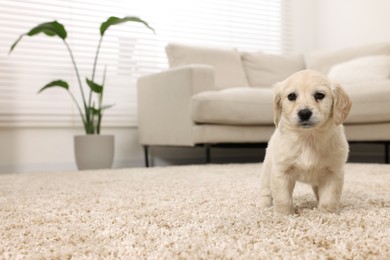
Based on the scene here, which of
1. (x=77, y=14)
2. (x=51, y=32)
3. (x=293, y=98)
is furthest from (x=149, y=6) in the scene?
(x=293, y=98)

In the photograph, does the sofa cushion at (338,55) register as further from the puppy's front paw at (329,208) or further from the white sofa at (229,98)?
the puppy's front paw at (329,208)

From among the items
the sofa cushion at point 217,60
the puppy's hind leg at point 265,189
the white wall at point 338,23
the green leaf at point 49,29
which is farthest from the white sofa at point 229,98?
the puppy's hind leg at point 265,189

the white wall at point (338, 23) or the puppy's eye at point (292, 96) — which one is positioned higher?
the white wall at point (338, 23)

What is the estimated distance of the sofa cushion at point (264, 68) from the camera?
372 centimetres

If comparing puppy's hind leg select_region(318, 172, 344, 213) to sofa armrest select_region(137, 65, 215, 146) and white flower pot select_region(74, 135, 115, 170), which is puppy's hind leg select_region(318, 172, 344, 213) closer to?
sofa armrest select_region(137, 65, 215, 146)

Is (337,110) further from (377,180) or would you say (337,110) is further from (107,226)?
(377,180)

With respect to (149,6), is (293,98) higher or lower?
lower

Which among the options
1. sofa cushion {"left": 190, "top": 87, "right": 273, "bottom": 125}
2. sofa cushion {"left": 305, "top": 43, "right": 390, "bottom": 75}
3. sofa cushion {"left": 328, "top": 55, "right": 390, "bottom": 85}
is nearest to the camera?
sofa cushion {"left": 190, "top": 87, "right": 273, "bottom": 125}

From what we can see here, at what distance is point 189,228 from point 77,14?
3.00 m

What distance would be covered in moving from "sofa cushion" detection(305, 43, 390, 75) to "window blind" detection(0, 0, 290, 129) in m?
0.77

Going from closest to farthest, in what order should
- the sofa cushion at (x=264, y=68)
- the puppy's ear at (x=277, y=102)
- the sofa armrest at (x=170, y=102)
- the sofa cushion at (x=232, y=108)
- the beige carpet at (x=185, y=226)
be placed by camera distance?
1. the beige carpet at (x=185, y=226)
2. the puppy's ear at (x=277, y=102)
3. the sofa cushion at (x=232, y=108)
4. the sofa armrest at (x=170, y=102)
5. the sofa cushion at (x=264, y=68)

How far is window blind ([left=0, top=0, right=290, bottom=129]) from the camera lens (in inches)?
124

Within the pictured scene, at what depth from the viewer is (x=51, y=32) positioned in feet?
9.27

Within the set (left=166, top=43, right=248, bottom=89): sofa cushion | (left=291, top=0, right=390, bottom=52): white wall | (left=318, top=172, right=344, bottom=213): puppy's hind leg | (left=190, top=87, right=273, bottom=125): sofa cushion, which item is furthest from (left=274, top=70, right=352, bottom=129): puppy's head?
(left=291, top=0, right=390, bottom=52): white wall
